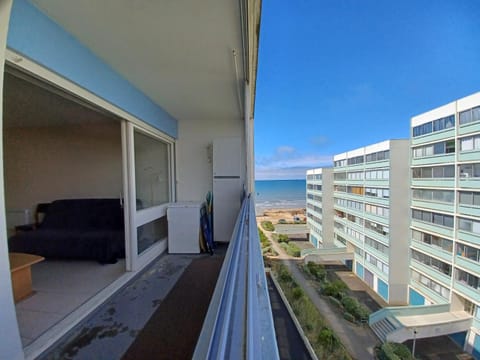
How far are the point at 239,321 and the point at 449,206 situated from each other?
8.33 metres

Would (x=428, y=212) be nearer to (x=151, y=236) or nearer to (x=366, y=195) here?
(x=366, y=195)

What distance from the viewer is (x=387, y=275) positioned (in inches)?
366

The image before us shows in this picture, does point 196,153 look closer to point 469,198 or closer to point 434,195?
point 469,198

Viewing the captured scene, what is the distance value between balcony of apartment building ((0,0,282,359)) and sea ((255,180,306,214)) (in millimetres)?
14630

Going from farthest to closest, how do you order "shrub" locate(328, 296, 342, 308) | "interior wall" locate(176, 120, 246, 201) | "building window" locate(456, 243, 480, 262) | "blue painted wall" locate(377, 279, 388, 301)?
"blue painted wall" locate(377, 279, 388, 301), "shrub" locate(328, 296, 342, 308), "building window" locate(456, 243, 480, 262), "interior wall" locate(176, 120, 246, 201)

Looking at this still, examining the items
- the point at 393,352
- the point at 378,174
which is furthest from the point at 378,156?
the point at 393,352

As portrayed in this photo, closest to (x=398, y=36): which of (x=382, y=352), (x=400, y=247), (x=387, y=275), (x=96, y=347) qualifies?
(x=400, y=247)

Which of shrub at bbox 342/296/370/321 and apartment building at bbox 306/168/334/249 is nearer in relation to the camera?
shrub at bbox 342/296/370/321

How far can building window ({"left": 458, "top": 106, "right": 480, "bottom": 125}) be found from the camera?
16.7 ft

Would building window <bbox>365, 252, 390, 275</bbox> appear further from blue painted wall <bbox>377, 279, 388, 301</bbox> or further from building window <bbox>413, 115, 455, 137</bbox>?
building window <bbox>413, 115, 455, 137</bbox>

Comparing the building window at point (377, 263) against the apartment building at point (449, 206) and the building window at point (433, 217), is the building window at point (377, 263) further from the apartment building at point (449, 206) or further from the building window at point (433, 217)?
the building window at point (433, 217)

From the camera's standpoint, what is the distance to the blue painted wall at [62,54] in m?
1.21

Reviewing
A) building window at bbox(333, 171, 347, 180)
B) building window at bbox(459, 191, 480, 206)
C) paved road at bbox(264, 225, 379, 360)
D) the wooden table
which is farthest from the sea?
the wooden table

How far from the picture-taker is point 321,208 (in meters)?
14.7
